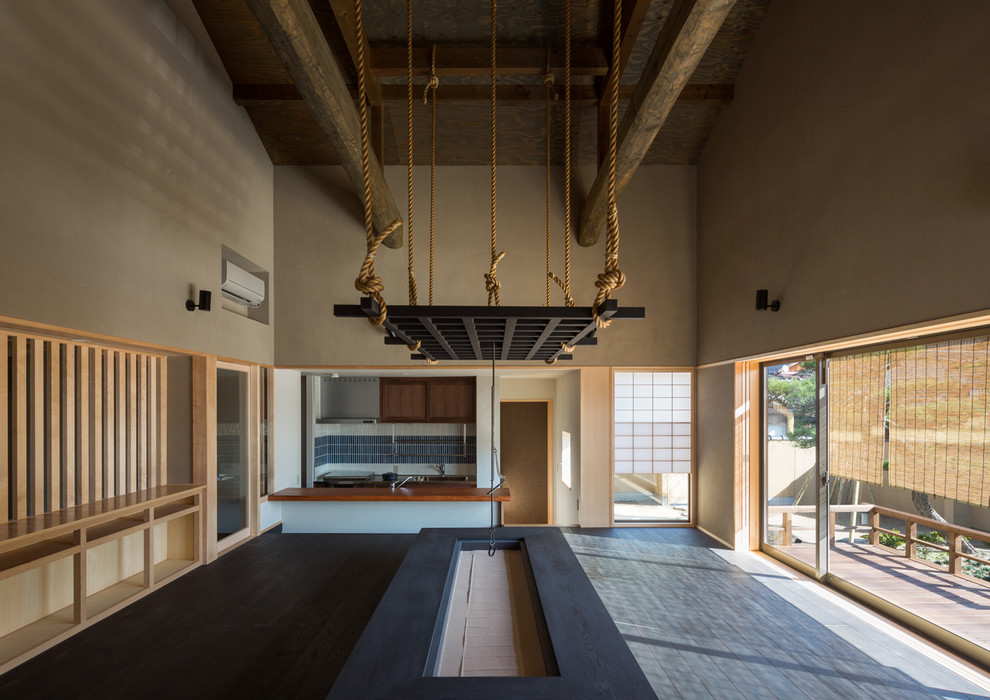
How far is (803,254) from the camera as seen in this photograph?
4152 millimetres

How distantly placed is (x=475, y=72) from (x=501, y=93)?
0.50 metres

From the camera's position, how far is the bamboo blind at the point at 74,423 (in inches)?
134

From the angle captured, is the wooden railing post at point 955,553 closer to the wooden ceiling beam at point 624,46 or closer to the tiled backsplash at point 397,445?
the wooden ceiling beam at point 624,46

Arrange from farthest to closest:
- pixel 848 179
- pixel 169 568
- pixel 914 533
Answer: pixel 169 568 → pixel 914 533 → pixel 848 179

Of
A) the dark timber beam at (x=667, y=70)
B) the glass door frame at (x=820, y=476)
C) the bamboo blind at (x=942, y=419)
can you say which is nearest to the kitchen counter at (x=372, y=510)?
the glass door frame at (x=820, y=476)

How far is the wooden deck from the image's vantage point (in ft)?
10.7

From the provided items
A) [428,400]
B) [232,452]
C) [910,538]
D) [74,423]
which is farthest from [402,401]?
[910,538]

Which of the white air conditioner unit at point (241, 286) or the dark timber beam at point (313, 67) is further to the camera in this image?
the white air conditioner unit at point (241, 286)

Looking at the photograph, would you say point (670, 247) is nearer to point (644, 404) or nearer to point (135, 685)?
point (644, 404)

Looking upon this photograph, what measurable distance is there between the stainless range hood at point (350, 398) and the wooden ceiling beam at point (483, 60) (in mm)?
3927

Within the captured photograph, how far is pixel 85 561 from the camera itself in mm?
3510

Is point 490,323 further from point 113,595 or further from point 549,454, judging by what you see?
point 549,454

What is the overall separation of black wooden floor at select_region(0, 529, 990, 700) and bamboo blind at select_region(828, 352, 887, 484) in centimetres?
105

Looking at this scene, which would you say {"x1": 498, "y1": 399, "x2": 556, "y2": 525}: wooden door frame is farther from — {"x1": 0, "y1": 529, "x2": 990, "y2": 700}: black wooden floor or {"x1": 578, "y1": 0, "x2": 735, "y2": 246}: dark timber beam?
{"x1": 578, "y1": 0, "x2": 735, "y2": 246}: dark timber beam
